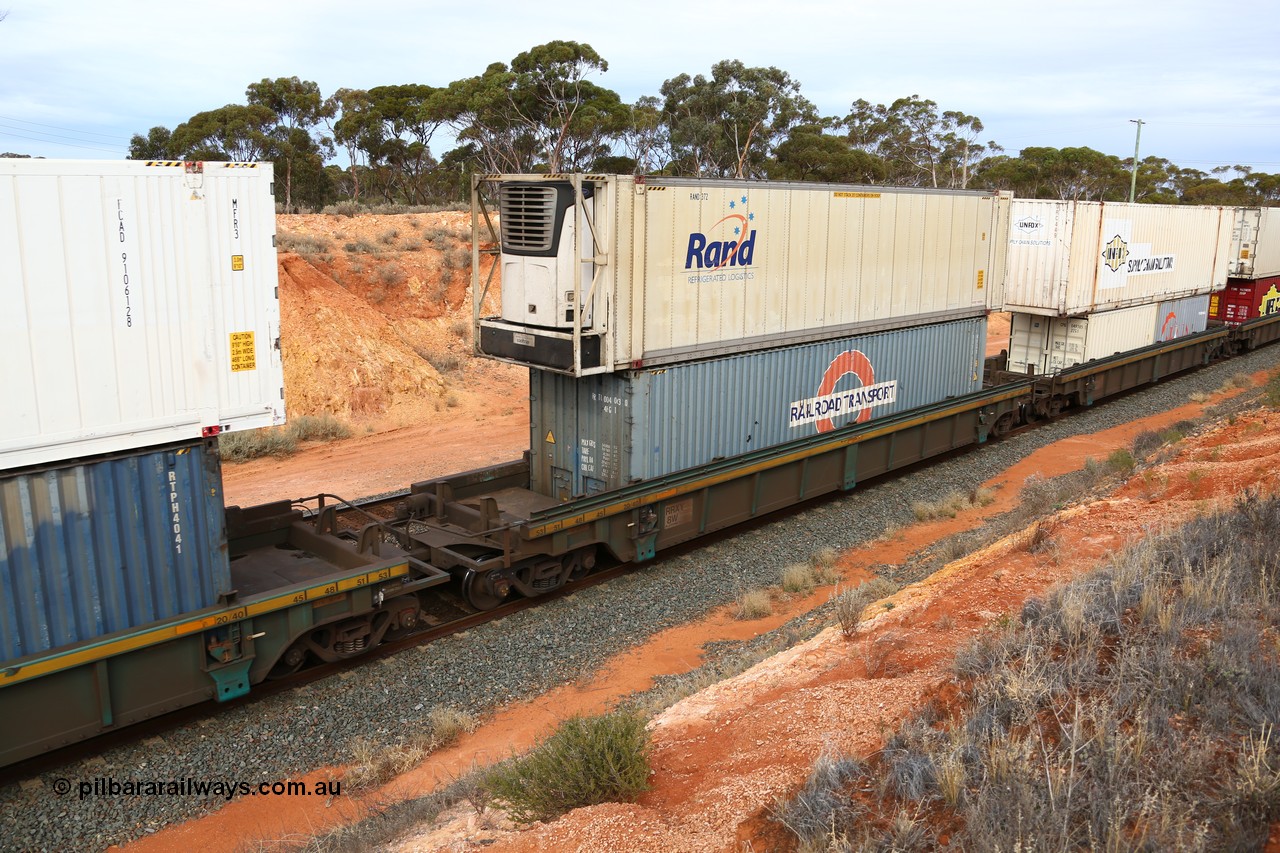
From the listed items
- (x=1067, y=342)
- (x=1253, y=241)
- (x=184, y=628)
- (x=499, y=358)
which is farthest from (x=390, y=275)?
(x=1253, y=241)

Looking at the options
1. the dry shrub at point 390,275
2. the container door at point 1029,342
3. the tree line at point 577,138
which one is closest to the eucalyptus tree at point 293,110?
the tree line at point 577,138

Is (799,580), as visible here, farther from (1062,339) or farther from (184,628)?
(1062,339)

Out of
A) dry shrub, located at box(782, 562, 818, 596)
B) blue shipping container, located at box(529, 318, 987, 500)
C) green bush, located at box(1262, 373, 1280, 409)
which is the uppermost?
blue shipping container, located at box(529, 318, 987, 500)

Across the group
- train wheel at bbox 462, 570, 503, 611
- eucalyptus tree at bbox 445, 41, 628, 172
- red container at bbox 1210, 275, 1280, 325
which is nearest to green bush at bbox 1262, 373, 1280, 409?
red container at bbox 1210, 275, 1280, 325

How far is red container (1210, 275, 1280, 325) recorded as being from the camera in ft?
98.8

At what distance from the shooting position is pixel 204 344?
8.13 m

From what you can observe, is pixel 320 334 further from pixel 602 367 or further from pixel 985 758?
pixel 985 758

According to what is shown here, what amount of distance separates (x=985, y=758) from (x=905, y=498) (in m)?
11.2

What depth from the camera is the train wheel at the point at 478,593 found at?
11000 millimetres

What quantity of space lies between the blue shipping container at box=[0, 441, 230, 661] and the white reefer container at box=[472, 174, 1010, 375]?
4.53 m

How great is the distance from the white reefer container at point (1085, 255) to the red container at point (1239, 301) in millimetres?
8225

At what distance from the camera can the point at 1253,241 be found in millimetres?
29328

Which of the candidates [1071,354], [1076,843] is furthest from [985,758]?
[1071,354]

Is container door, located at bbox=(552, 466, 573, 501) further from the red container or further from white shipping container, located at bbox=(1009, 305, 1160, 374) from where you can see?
the red container
